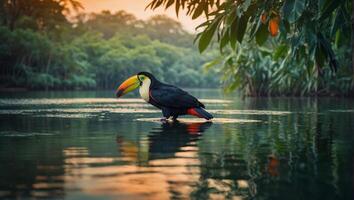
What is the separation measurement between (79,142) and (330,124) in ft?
16.3

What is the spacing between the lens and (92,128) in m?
10.7

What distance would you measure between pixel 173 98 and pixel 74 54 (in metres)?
60.1

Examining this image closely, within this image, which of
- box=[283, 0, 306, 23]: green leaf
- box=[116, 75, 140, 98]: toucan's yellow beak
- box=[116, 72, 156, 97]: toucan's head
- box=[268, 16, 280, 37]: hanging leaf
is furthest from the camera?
box=[116, 75, 140, 98]: toucan's yellow beak

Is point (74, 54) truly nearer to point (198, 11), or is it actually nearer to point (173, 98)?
point (173, 98)

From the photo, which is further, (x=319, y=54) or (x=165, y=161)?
(x=319, y=54)

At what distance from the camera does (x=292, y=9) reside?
6.80m

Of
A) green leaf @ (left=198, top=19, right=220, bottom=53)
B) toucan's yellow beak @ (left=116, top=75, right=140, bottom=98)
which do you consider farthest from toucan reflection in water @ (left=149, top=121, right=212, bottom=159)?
toucan's yellow beak @ (left=116, top=75, right=140, bottom=98)

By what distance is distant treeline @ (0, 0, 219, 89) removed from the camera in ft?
196

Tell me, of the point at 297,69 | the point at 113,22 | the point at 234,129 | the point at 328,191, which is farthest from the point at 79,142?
the point at 113,22

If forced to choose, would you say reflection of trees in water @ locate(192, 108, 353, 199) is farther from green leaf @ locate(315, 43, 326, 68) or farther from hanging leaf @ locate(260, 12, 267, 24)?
hanging leaf @ locate(260, 12, 267, 24)

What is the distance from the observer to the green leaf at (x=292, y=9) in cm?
673

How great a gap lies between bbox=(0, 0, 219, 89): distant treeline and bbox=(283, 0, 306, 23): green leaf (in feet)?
169

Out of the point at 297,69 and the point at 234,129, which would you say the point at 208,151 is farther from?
the point at 297,69

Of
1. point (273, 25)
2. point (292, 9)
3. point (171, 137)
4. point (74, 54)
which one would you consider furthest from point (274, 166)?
point (74, 54)
